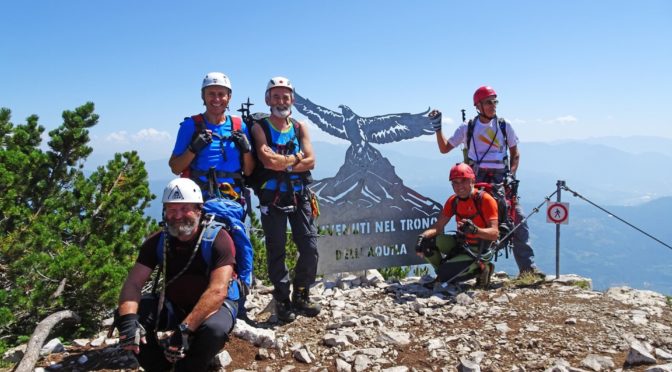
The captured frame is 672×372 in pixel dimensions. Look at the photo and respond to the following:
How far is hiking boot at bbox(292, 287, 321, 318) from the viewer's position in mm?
6664

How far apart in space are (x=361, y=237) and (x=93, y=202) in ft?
15.1

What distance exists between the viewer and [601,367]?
4.79 metres

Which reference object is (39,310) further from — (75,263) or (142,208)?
(142,208)

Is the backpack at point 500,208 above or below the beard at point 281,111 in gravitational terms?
below

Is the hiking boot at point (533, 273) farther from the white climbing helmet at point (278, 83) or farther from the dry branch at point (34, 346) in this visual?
the dry branch at point (34, 346)

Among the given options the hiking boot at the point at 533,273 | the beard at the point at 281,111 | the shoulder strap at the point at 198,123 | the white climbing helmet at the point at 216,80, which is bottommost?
the hiking boot at the point at 533,273

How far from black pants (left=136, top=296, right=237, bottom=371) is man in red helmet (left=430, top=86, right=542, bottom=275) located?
5395 millimetres

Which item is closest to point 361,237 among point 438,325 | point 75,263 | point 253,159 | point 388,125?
point 388,125

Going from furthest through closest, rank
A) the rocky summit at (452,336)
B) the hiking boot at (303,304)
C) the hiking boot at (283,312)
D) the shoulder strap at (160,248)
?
the hiking boot at (303,304) < the hiking boot at (283,312) < the rocky summit at (452,336) < the shoulder strap at (160,248)

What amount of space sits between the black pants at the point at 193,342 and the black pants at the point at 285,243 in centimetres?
193

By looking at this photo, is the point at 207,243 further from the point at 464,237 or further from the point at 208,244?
the point at 464,237

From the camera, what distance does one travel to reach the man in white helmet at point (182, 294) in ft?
13.1

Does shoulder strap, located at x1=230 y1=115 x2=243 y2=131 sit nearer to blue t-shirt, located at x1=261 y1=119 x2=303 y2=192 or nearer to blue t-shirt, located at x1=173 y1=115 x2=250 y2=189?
blue t-shirt, located at x1=173 y1=115 x2=250 y2=189

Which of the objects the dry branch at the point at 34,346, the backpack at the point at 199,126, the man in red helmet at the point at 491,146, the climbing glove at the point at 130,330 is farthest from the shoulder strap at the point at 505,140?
the dry branch at the point at 34,346
